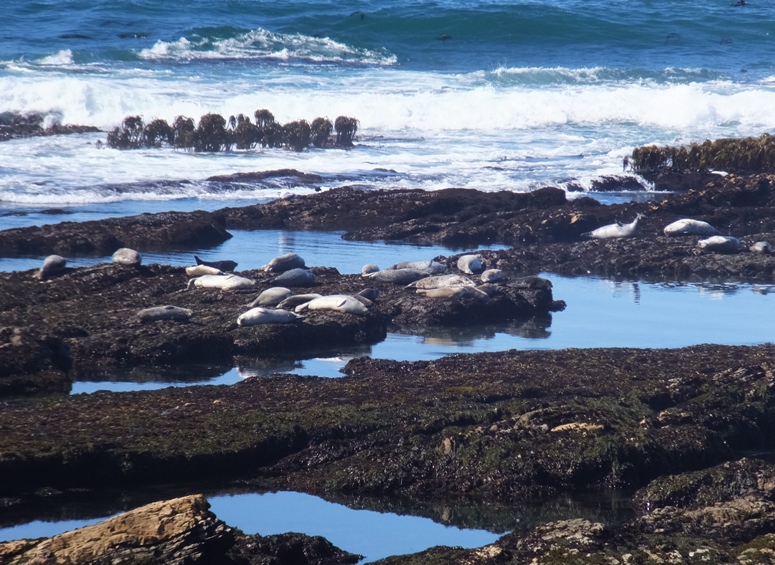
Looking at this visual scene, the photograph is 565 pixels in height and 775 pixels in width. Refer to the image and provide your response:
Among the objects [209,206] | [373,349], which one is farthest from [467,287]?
[209,206]

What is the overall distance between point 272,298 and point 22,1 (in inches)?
1492

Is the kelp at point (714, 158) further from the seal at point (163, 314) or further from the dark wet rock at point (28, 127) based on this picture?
the dark wet rock at point (28, 127)

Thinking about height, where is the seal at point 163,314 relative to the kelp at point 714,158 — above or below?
below

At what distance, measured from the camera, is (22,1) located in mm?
41875

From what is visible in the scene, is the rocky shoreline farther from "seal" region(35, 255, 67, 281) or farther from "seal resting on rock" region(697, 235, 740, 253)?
"seal resting on rock" region(697, 235, 740, 253)

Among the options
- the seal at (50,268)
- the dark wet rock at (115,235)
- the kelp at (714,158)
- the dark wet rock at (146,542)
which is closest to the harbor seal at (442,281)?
the seal at (50,268)

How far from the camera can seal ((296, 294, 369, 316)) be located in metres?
8.77

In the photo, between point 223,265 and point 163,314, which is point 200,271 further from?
point 163,314

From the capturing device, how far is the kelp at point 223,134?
21.9m

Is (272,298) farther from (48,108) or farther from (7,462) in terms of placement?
(48,108)

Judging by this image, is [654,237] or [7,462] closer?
[7,462]

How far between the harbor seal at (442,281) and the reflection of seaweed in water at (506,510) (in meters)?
4.48

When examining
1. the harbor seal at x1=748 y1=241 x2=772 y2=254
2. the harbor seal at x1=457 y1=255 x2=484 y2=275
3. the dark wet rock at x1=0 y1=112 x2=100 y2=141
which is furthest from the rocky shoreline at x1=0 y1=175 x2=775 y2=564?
the dark wet rock at x1=0 y1=112 x2=100 y2=141

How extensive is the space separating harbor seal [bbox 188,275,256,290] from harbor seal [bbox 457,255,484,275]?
8.46ft
